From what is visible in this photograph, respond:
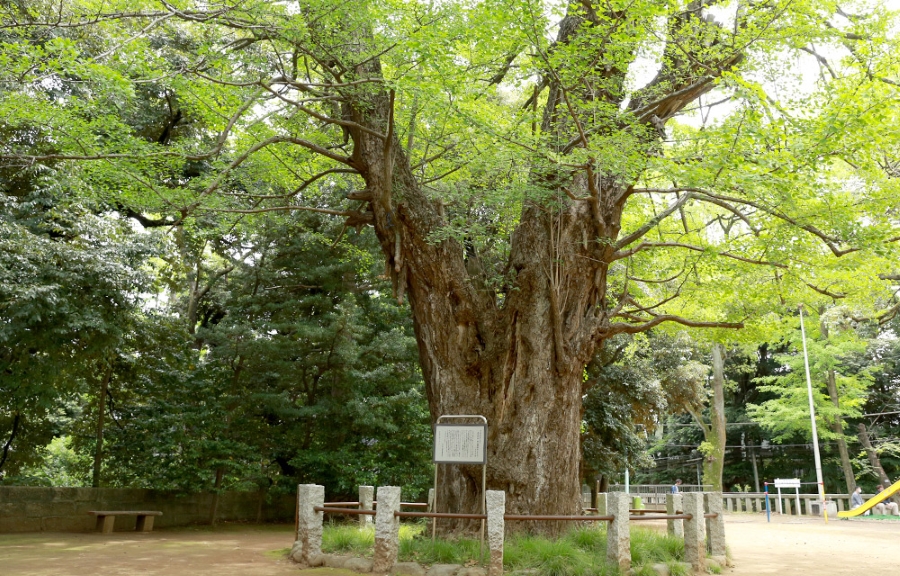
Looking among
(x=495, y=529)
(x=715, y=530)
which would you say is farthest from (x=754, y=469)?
(x=495, y=529)

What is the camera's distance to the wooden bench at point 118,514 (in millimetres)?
11330

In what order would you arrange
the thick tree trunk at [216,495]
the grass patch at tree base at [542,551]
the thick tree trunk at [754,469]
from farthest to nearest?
the thick tree trunk at [754,469]
the thick tree trunk at [216,495]
the grass patch at tree base at [542,551]

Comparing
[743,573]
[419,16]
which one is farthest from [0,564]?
[743,573]

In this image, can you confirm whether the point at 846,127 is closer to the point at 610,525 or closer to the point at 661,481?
the point at 610,525

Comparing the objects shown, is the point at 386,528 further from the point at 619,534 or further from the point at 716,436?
the point at 716,436

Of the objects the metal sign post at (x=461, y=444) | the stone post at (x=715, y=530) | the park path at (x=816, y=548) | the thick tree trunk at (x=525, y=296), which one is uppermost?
the thick tree trunk at (x=525, y=296)

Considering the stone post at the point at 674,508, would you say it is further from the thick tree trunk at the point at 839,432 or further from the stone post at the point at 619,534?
the thick tree trunk at the point at 839,432

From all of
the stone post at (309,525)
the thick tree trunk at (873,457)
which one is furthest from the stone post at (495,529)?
the thick tree trunk at (873,457)

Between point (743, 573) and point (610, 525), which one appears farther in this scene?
point (743, 573)

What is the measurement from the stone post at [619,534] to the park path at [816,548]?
1.73m

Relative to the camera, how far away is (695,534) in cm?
762

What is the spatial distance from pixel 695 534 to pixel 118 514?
9474 mm

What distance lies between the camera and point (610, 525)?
710 cm

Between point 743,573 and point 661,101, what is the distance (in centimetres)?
571
